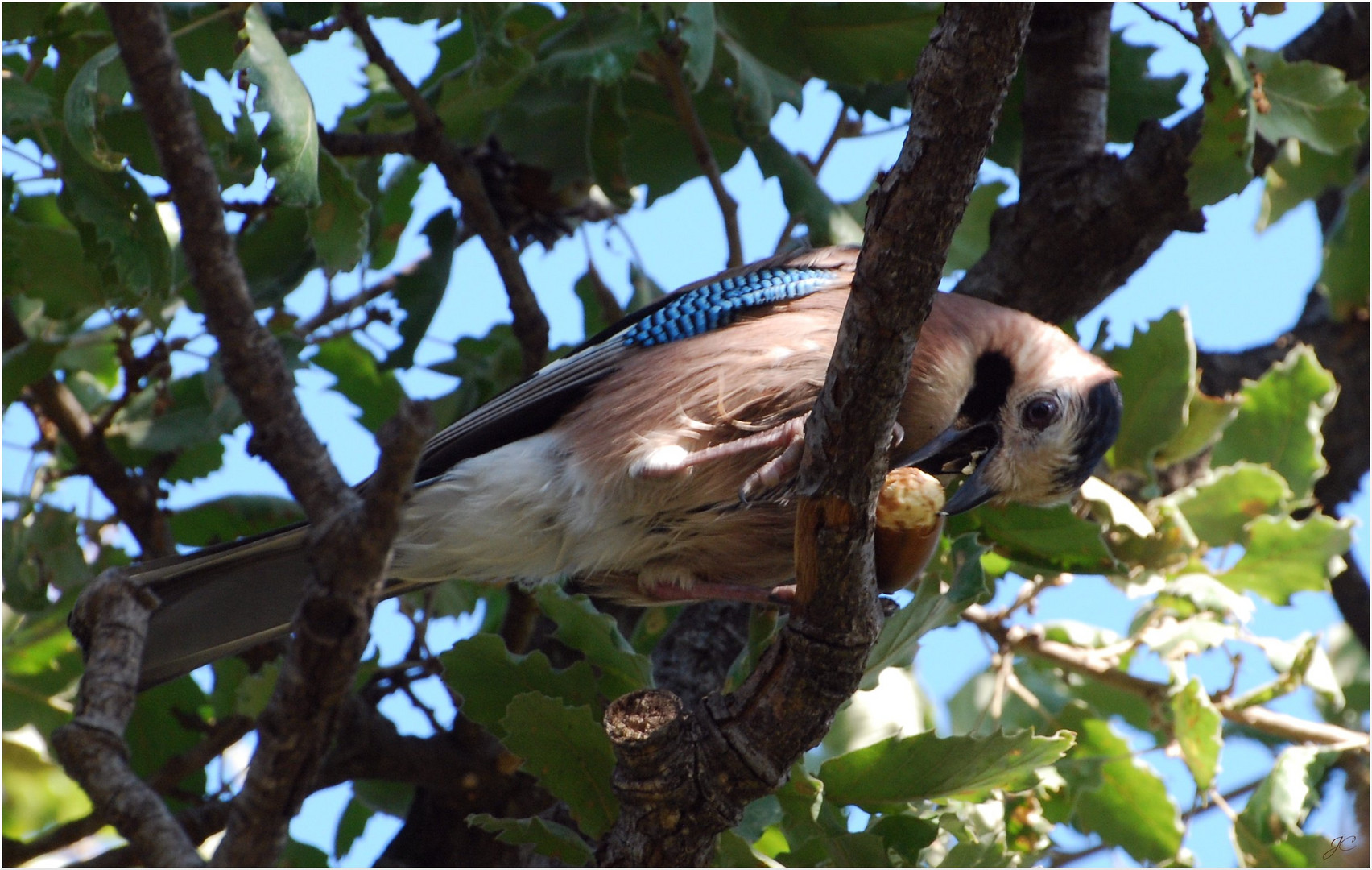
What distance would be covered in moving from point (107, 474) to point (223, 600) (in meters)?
1.00

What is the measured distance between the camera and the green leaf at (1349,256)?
4344mm

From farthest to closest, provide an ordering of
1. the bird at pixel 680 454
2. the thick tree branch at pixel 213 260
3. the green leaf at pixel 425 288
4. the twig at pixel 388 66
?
the green leaf at pixel 425 288 < the twig at pixel 388 66 < the bird at pixel 680 454 < the thick tree branch at pixel 213 260

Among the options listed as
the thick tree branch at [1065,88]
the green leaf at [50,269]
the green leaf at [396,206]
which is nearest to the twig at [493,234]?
the green leaf at [396,206]

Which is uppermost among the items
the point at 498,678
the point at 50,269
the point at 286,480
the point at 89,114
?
the point at 89,114

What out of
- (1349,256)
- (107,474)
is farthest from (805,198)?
(107,474)

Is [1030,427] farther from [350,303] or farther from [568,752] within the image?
[350,303]

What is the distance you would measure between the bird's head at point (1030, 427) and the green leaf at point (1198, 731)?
59 cm

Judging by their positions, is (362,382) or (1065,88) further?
(362,382)

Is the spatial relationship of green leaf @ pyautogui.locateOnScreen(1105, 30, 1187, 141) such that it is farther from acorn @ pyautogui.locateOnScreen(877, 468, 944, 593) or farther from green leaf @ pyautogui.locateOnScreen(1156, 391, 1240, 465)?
acorn @ pyautogui.locateOnScreen(877, 468, 944, 593)

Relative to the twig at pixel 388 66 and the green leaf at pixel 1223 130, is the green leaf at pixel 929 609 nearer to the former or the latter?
the green leaf at pixel 1223 130

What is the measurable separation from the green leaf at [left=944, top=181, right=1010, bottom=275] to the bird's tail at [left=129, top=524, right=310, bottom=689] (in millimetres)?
2362

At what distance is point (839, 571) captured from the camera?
7.67 ft

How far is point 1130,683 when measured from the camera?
12.3 feet

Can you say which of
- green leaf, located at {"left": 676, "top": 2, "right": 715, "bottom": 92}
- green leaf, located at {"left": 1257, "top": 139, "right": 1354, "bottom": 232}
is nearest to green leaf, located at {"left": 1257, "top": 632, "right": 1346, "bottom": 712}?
green leaf, located at {"left": 1257, "top": 139, "right": 1354, "bottom": 232}
